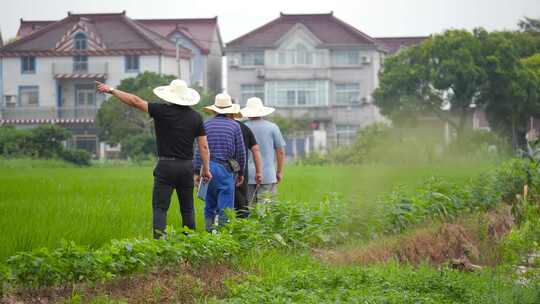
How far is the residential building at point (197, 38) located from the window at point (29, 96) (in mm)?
7006

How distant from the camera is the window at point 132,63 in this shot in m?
61.4

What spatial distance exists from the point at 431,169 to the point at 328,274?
10.9 m

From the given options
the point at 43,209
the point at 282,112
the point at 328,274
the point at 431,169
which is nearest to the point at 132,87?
Result: the point at 282,112

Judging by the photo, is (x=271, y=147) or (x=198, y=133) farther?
(x=271, y=147)

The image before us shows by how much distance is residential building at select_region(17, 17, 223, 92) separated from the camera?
222ft

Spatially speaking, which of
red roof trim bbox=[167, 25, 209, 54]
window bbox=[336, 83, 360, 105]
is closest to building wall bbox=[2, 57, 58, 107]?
red roof trim bbox=[167, 25, 209, 54]

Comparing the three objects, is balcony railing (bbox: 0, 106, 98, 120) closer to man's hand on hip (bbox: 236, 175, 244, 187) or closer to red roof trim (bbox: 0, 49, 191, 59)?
red roof trim (bbox: 0, 49, 191, 59)

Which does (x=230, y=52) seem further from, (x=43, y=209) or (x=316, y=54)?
(x=43, y=209)

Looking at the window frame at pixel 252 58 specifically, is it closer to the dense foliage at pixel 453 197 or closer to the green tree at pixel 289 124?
the green tree at pixel 289 124

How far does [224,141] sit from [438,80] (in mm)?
38424

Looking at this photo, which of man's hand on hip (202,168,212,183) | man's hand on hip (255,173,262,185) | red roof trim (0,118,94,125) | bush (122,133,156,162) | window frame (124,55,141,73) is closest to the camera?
man's hand on hip (202,168,212,183)

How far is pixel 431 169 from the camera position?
1955cm

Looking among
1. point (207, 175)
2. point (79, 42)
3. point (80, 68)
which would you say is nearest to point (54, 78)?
point (80, 68)

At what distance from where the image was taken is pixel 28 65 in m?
61.8
